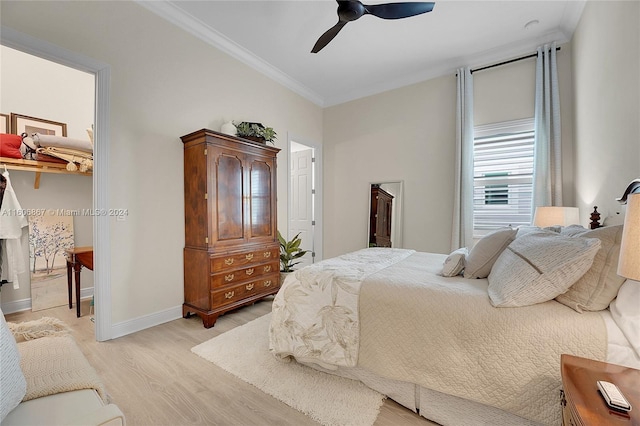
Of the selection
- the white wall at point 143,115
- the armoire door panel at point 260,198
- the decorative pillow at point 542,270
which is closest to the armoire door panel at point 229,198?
the armoire door panel at point 260,198

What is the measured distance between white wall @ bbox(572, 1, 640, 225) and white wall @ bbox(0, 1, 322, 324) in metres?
3.39

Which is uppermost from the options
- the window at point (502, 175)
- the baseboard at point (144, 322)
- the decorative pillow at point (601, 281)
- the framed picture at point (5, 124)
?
the framed picture at point (5, 124)

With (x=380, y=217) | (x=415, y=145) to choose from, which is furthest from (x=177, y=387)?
(x=415, y=145)

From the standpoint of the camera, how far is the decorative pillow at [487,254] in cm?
→ 167

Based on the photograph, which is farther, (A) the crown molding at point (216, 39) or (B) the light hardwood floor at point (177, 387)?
(A) the crown molding at point (216, 39)

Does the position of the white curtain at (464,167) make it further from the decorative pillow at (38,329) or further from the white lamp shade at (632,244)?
the decorative pillow at (38,329)

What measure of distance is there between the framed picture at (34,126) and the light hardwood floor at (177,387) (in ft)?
7.36

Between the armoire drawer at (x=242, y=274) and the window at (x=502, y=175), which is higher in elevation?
the window at (x=502, y=175)

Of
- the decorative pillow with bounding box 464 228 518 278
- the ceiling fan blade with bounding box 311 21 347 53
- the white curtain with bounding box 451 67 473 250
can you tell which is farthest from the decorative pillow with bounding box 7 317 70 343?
the white curtain with bounding box 451 67 473 250

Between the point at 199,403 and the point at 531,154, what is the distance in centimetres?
409

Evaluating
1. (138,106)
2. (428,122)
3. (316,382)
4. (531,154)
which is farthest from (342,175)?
(316,382)

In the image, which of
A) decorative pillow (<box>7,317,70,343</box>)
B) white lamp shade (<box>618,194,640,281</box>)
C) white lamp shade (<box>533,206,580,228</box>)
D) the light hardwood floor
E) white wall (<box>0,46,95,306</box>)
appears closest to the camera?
white lamp shade (<box>618,194,640,281</box>)

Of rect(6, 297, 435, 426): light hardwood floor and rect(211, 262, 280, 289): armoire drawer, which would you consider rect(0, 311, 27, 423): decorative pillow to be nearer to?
rect(6, 297, 435, 426): light hardwood floor

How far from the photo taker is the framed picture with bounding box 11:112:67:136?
2865 millimetres
